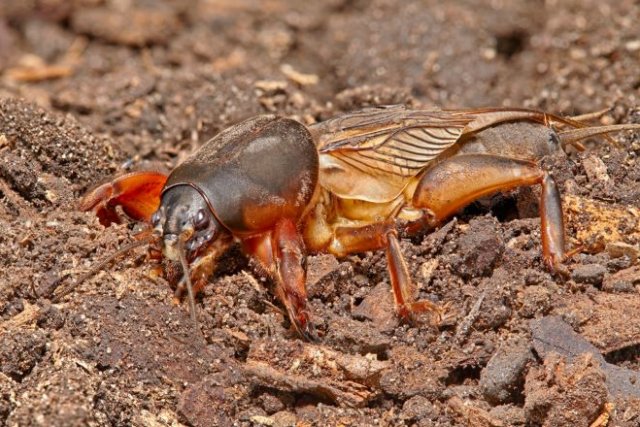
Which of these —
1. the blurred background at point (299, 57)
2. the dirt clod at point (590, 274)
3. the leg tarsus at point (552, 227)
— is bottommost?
the blurred background at point (299, 57)

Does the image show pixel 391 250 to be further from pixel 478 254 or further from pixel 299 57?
pixel 299 57

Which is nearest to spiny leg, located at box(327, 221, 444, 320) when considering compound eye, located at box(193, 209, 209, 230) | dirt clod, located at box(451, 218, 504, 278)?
dirt clod, located at box(451, 218, 504, 278)

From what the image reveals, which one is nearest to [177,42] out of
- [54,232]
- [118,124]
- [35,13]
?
[35,13]

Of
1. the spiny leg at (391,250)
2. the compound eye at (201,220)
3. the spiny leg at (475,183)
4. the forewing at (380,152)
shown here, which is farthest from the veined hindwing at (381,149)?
the compound eye at (201,220)

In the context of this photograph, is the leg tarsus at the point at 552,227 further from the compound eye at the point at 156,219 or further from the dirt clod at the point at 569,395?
the compound eye at the point at 156,219

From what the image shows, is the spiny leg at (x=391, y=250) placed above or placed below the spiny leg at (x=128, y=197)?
above

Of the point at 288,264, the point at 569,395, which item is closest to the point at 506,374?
the point at 569,395

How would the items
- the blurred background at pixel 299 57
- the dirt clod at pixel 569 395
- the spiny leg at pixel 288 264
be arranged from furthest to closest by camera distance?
the blurred background at pixel 299 57
the spiny leg at pixel 288 264
the dirt clod at pixel 569 395
